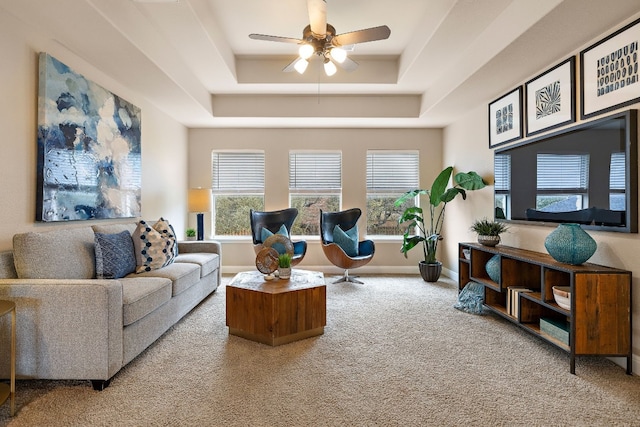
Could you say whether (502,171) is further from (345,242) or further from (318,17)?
(318,17)

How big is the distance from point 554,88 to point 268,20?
8.95 feet

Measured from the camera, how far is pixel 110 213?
3.32 meters

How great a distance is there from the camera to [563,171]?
274 centimetres

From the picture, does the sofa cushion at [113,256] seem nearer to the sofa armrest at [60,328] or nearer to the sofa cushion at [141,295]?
the sofa cushion at [141,295]

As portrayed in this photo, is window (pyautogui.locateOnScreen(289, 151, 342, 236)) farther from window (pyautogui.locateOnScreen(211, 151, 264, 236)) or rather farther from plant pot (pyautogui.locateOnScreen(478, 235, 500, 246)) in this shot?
plant pot (pyautogui.locateOnScreen(478, 235, 500, 246))

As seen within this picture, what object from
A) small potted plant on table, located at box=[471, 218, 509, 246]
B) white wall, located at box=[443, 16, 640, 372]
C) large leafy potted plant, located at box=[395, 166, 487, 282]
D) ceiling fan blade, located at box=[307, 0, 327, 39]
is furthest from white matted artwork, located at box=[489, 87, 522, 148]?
ceiling fan blade, located at box=[307, 0, 327, 39]

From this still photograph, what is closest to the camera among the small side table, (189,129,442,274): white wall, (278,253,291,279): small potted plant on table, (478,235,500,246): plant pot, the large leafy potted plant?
the small side table

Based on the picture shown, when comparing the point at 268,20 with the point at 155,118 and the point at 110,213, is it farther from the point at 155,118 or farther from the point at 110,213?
the point at 110,213

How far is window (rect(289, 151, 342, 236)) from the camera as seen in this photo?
549cm

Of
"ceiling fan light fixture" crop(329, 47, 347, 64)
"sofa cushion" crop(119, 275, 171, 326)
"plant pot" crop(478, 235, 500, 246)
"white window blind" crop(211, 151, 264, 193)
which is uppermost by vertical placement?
"ceiling fan light fixture" crop(329, 47, 347, 64)

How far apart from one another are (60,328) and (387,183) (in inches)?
181

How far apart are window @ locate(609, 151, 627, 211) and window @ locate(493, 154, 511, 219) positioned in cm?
116

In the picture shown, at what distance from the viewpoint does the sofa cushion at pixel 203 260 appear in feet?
11.8

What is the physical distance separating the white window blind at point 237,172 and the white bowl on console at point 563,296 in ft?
13.7
